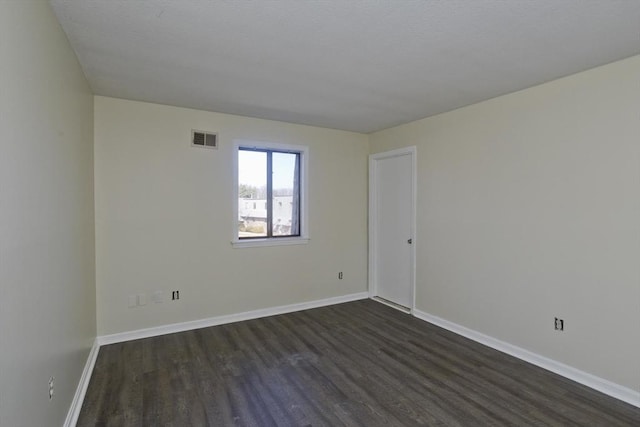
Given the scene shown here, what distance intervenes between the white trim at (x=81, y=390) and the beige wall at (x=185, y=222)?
0.42 m

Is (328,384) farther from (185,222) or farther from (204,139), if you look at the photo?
(204,139)

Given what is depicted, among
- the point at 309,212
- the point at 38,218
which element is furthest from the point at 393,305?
the point at 38,218

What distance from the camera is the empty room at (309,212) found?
176 centimetres

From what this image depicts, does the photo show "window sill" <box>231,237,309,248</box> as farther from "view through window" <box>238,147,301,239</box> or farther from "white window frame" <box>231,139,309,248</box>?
"view through window" <box>238,147,301,239</box>

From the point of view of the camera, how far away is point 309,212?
443 cm

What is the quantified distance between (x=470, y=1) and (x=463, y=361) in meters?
2.74

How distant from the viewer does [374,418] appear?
218 cm

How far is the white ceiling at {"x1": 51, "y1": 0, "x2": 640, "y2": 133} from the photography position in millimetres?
1784

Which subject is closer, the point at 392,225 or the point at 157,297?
the point at 157,297

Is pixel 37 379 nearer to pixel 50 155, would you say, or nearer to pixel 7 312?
pixel 7 312

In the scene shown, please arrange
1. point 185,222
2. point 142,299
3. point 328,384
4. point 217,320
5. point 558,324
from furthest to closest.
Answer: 1. point 217,320
2. point 185,222
3. point 142,299
4. point 558,324
5. point 328,384

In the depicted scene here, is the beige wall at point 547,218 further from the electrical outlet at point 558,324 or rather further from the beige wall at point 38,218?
the beige wall at point 38,218

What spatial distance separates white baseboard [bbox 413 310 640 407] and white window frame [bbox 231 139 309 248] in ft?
6.39

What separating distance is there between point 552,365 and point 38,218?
145 inches
